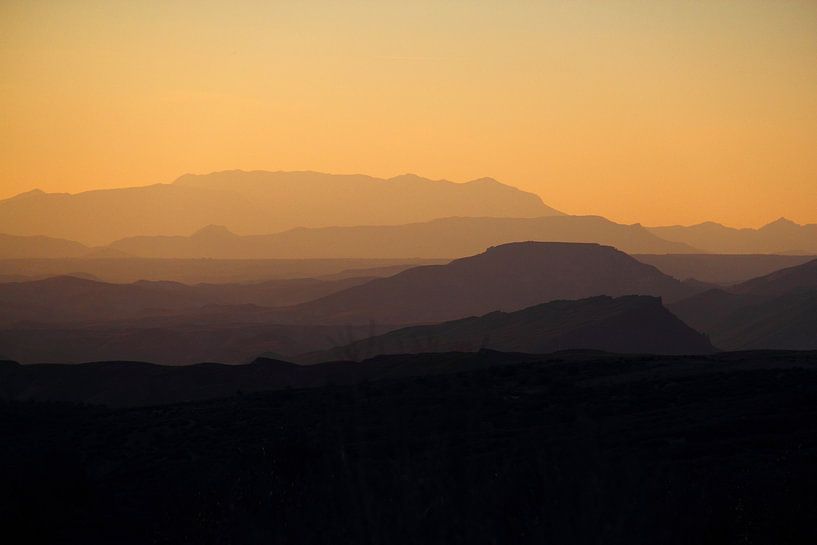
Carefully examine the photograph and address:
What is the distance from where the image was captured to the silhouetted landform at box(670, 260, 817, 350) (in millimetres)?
111875

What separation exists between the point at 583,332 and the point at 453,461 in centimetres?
7173

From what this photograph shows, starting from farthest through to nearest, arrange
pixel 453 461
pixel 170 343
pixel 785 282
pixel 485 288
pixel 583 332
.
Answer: pixel 485 288
pixel 785 282
pixel 170 343
pixel 583 332
pixel 453 461

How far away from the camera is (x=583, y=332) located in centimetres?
8744

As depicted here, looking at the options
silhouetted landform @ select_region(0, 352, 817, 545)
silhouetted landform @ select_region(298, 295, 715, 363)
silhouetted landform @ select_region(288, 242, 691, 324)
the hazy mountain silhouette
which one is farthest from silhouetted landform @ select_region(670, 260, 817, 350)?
silhouetted landform @ select_region(0, 352, 817, 545)

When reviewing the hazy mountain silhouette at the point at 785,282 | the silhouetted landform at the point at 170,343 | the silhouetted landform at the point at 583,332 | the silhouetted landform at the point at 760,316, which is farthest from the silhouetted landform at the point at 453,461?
the hazy mountain silhouette at the point at 785,282

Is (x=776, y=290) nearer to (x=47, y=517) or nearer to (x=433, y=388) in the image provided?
(x=433, y=388)

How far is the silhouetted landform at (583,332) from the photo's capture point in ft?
281

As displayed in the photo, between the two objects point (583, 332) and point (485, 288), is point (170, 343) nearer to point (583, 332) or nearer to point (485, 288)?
point (583, 332)

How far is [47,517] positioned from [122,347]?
362 ft

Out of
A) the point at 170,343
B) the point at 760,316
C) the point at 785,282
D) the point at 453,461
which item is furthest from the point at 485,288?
the point at 453,461

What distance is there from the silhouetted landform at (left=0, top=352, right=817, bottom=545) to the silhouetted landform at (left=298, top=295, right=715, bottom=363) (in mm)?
47760

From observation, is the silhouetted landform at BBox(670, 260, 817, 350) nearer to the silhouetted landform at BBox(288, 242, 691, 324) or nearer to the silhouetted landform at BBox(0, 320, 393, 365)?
the silhouetted landform at BBox(288, 242, 691, 324)

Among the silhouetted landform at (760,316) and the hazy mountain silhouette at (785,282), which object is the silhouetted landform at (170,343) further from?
the hazy mountain silhouette at (785,282)

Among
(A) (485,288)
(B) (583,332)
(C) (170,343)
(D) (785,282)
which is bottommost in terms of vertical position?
(B) (583,332)
